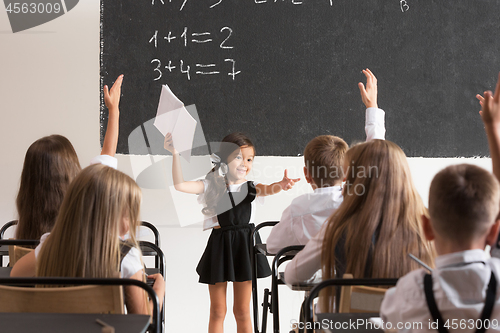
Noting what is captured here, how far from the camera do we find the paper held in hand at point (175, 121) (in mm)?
2822

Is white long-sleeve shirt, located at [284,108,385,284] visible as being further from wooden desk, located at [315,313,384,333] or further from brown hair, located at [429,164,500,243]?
brown hair, located at [429,164,500,243]

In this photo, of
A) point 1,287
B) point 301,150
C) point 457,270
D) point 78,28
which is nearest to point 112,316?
point 1,287

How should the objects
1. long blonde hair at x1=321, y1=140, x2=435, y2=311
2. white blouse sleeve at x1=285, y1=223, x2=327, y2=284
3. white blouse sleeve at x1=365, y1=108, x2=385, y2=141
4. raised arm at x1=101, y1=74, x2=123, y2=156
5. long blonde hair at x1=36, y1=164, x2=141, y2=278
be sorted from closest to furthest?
long blonde hair at x1=36, y1=164, x2=141, y2=278 < long blonde hair at x1=321, y1=140, x2=435, y2=311 < white blouse sleeve at x1=285, y1=223, x2=327, y2=284 < raised arm at x1=101, y1=74, x2=123, y2=156 < white blouse sleeve at x1=365, y1=108, x2=385, y2=141

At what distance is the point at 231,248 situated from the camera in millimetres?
2525

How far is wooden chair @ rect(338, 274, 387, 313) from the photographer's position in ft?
3.75

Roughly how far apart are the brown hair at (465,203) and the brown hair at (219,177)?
1.85 meters

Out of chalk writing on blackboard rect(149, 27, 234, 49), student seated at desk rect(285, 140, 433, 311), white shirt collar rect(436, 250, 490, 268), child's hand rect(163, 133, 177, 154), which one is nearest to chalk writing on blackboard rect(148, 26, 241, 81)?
chalk writing on blackboard rect(149, 27, 234, 49)

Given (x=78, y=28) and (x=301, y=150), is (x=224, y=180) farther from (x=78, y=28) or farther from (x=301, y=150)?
(x=78, y=28)

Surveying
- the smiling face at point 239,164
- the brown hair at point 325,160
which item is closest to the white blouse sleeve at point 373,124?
the brown hair at point 325,160

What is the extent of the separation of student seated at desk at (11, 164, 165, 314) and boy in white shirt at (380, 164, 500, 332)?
769 millimetres

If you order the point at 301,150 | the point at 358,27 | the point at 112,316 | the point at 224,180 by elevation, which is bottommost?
the point at 112,316

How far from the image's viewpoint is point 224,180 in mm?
2725

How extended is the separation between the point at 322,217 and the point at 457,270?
1.12m

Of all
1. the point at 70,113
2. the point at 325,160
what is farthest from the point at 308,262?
the point at 70,113
